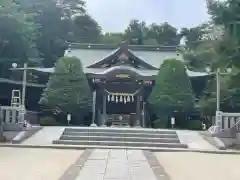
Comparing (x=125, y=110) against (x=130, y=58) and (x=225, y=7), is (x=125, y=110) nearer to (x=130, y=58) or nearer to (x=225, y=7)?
(x=130, y=58)

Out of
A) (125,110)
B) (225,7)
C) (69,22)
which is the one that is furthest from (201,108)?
(69,22)

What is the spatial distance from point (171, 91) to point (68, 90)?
4.95 m

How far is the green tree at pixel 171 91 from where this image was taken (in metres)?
18.1

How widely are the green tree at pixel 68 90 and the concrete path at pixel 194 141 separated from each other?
5947 mm

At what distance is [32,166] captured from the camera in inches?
286

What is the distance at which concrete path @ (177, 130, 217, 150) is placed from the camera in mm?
12047

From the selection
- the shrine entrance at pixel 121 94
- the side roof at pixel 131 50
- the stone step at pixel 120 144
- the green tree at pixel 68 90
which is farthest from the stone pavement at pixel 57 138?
the side roof at pixel 131 50

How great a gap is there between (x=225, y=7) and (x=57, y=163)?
657 centimetres

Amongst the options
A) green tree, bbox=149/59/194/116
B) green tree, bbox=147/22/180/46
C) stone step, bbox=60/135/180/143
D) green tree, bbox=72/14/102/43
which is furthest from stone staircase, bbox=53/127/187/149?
green tree, bbox=147/22/180/46

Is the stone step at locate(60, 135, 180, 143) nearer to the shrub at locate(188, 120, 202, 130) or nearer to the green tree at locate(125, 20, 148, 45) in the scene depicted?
the shrub at locate(188, 120, 202, 130)

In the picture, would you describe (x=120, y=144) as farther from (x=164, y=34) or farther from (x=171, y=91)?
(x=164, y=34)

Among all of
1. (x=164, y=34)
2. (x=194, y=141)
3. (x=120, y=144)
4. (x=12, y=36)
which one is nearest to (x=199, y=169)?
(x=120, y=144)

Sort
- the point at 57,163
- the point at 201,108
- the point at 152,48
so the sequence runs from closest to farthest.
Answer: the point at 57,163, the point at 201,108, the point at 152,48

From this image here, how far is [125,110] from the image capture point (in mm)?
21500
